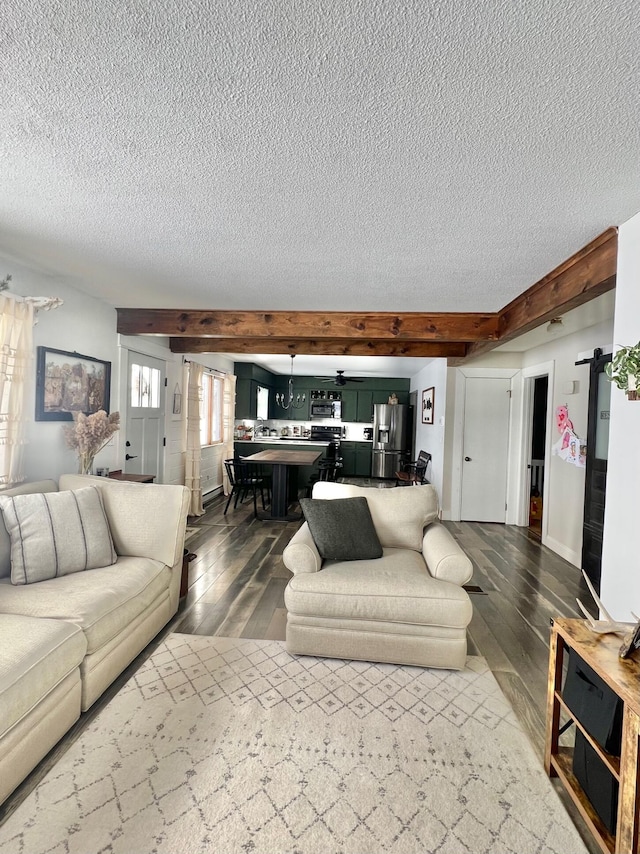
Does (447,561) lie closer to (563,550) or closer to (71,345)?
(563,550)

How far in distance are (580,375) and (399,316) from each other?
1.97 meters

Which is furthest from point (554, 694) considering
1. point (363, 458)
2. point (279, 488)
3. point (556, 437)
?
point (363, 458)

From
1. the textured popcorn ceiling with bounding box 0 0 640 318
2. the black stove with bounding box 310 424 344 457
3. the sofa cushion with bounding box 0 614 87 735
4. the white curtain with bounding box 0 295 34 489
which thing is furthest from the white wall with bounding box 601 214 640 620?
the black stove with bounding box 310 424 344 457

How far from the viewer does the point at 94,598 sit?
6.75 feet

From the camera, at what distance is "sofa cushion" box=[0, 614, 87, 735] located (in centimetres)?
146

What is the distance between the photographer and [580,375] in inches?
170

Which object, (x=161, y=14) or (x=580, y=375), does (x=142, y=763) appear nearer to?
(x=161, y=14)

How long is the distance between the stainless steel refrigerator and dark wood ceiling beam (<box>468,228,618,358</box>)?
552cm

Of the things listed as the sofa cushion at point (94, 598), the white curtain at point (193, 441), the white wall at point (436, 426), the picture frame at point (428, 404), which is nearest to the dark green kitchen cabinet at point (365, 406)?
the white wall at point (436, 426)

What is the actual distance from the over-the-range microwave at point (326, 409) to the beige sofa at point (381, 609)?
744 cm

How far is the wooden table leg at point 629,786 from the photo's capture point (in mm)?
1169

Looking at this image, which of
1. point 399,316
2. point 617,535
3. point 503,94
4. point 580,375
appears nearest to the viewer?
point 503,94

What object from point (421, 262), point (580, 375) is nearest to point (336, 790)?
point (421, 262)

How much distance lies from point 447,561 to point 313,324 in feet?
8.28
